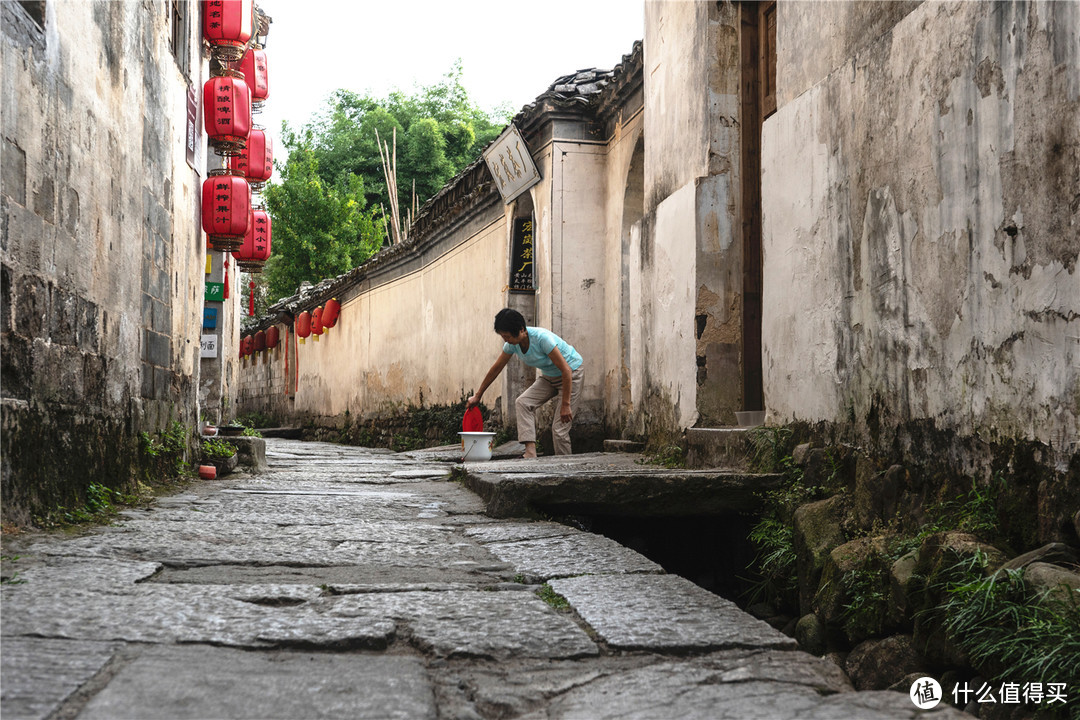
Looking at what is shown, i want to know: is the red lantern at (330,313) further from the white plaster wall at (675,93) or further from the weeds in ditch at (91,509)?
the weeds in ditch at (91,509)

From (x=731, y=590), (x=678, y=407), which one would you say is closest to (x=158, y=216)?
(x=678, y=407)

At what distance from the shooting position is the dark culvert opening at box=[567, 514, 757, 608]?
4.90m

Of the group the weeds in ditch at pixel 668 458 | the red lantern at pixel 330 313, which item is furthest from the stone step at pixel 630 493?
the red lantern at pixel 330 313

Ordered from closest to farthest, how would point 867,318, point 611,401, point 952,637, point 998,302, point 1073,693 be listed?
1. point 1073,693
2. point 952,637
3. point 998,302
4. point 867,318
5. point 611,401

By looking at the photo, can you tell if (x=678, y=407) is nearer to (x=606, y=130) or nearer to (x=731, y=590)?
(x=731, y=590)


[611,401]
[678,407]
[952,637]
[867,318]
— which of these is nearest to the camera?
[952,637]

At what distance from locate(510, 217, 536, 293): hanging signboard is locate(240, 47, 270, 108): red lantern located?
694 cm

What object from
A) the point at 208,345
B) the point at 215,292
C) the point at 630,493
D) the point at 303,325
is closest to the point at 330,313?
the point at 303,325

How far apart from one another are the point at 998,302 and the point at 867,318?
92 centimetres

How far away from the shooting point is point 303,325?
20.2 metres

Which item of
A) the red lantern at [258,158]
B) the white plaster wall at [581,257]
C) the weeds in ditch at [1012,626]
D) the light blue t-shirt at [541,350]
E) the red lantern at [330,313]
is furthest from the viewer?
the red lantern at [330,313]

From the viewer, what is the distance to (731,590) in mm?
4938

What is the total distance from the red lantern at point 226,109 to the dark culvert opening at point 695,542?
671 centimetres

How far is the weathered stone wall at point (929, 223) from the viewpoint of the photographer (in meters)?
2.93
